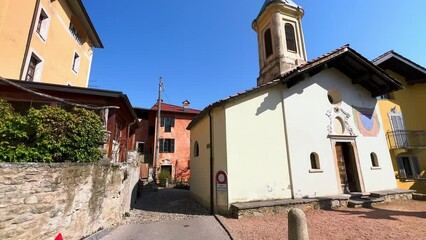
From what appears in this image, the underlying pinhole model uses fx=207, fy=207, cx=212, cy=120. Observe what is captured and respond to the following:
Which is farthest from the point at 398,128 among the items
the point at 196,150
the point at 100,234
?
the point at 100,234

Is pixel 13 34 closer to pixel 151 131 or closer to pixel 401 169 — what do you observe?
pixel 151 131

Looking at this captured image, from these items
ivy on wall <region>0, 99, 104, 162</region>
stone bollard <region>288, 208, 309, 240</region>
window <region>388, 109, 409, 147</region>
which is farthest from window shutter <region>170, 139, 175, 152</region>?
stone bollard <region>288, 208, 309, 240</region>

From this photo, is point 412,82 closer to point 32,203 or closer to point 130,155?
point 130,155

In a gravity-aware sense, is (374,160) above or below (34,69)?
below

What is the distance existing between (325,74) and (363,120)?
3382 mm

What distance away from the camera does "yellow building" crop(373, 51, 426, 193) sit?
1257cm

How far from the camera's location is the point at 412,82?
14414 mm

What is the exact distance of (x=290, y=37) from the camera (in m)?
13.7

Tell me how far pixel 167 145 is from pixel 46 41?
15.8 metres

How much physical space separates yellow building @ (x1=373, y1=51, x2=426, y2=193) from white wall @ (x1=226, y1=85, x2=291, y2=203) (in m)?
8.59

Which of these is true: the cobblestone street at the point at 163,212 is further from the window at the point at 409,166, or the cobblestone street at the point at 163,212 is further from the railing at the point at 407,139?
the window at the point at 409,166

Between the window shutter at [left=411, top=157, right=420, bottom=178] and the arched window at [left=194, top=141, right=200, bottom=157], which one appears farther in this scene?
the window shutter at [left=411, top=157, right=420, bottom=178]

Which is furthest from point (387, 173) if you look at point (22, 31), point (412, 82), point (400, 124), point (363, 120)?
point (22, 31)

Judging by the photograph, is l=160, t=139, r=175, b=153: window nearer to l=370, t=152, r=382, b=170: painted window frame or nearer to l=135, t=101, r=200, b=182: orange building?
l=135, t=101, r=200, b=182: orange building
